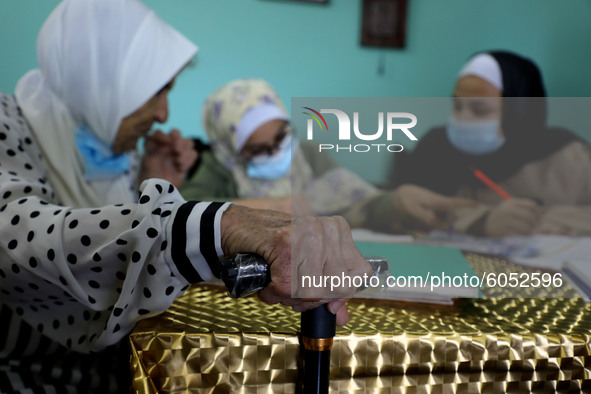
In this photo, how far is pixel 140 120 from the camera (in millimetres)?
1289

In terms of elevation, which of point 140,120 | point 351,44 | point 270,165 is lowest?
point 270,165

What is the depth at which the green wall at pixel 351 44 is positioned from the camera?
264cm

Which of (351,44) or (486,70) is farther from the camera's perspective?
(351,44)

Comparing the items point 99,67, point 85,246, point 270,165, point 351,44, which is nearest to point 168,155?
point 99,67

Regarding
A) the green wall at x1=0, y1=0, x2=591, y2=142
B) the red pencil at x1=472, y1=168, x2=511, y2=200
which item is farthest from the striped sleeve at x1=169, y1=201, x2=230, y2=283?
the green wall at x1=0, y1=0, x2=591, y2=142

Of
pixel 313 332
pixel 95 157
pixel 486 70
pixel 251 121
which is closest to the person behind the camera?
pixel 313 332

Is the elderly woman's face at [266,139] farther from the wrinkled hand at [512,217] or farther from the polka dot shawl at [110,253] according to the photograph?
the wrinkled hand at [512,217]

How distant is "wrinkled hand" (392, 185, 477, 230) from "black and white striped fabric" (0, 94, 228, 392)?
0.18 meters

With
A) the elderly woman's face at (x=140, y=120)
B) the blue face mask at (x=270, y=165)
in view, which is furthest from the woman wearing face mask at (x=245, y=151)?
the elderly woman's face at (x=140, y=120)

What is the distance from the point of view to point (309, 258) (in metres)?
0.44

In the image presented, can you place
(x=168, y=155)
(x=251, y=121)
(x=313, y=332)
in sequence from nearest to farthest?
(x=313, y=332), (x=168, y=155), (x=251, y=121)

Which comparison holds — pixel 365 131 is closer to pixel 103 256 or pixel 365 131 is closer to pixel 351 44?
pixel 103 256

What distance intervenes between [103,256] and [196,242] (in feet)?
0.33

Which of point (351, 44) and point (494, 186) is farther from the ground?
point (351, 44)
